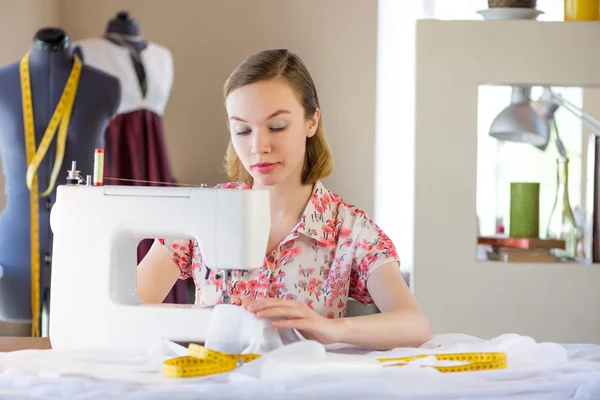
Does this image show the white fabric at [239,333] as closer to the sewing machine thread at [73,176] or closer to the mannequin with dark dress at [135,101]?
the sewing machine thread at [73,176]

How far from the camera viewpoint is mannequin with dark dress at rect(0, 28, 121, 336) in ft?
10.2

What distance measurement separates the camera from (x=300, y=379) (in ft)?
3.70

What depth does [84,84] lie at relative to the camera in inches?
124

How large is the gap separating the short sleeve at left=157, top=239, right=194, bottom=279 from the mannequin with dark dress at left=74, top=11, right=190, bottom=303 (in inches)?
62.9

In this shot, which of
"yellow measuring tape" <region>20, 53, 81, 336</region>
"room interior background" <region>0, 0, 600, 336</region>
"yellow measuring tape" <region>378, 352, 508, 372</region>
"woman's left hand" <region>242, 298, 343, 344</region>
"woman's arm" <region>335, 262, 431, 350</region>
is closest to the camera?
"yellow measuring tape" <region>378, 352, 508, 372</region>

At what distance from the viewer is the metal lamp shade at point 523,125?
2.70 metres

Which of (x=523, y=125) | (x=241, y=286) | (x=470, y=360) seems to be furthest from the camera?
(x=523, y=125)

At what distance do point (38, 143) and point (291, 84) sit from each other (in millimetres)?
1655

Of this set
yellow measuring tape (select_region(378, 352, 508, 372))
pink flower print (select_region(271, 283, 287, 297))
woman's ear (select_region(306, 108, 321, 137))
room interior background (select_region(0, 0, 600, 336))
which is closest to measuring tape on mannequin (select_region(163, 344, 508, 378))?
yellow measuring tape (select_region(378, 352, 508, 372))

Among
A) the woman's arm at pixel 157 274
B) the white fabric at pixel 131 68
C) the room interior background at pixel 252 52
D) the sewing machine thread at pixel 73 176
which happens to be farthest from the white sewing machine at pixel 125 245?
the room interior background at pixel 252 52

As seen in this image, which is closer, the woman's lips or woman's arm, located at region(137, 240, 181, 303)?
the woman's lips

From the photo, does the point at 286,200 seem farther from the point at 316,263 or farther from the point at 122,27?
the point at 122,27

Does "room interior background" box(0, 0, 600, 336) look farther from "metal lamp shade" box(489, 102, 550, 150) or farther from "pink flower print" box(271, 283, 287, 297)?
"pink flower print" box(271, 283, 287, 297)

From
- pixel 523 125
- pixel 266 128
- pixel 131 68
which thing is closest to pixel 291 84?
pixel 266 128
